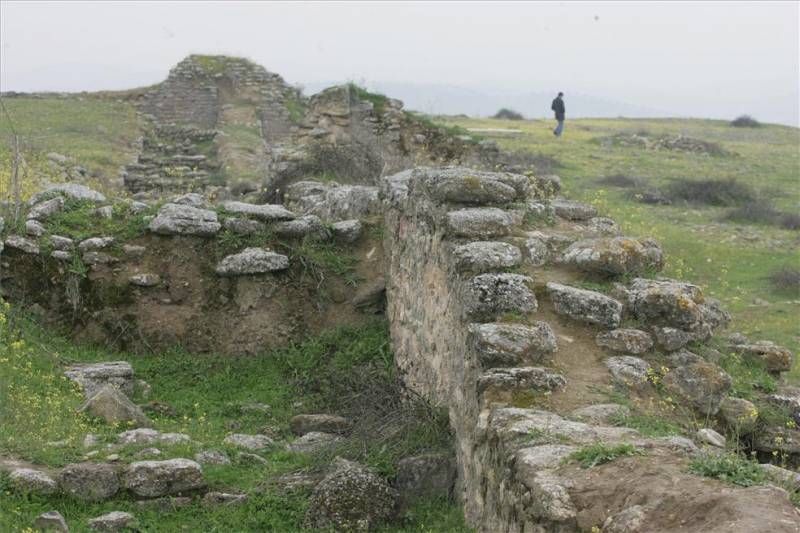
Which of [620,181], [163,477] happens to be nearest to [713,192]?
[620,181]

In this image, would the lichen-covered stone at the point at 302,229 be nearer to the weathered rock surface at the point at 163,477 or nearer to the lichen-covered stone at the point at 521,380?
the weathered rock surface at the point at 163,477

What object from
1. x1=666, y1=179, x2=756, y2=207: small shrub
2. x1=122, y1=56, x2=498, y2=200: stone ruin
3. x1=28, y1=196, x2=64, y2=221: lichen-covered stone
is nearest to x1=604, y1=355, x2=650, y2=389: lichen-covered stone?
x1=28, y1=196, x2=64, y2=221: lichen-covered stone

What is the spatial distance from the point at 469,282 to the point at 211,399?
3467 mm

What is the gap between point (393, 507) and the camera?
7.07 m

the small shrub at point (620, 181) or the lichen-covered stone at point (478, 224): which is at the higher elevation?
the lichen-covered stone at point (478, 224)

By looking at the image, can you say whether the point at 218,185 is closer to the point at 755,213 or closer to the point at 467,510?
the point at 755,213

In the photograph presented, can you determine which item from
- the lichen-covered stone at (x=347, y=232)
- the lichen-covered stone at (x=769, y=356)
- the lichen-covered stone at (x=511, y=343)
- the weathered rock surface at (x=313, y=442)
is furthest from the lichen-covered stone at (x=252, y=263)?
the lichen-covered stone at (x=769, y=356)

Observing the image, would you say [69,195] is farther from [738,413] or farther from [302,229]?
[738,413]

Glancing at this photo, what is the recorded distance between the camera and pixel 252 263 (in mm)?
10992

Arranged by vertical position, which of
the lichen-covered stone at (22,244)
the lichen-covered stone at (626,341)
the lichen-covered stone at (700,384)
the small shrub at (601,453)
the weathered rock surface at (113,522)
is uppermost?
the lichen-covered stone at (22,244)

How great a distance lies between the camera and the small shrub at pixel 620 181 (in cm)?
2507

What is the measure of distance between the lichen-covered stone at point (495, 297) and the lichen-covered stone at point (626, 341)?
566 millimetres

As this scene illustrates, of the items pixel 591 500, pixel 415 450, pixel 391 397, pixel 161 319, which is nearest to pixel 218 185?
pixel 161 319

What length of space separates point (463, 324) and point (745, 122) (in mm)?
45796
